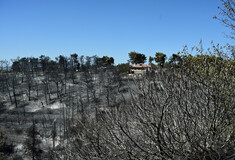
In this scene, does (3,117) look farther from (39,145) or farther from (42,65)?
(42,65)

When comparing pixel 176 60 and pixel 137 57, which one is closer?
pixel 176 60

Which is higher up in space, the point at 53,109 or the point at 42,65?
the point at 42,65

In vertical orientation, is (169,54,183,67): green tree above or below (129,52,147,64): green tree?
below

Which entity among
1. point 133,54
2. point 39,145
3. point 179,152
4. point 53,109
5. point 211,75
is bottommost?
point 39,145

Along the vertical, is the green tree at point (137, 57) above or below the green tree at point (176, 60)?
above

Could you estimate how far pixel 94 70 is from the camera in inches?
3381

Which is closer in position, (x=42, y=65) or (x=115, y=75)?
(x=115, y=75)

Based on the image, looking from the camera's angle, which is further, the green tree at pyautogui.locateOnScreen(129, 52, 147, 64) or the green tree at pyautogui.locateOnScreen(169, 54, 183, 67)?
the green tree at pyautogui.locateOnScreen(129, 52, 147, 64)

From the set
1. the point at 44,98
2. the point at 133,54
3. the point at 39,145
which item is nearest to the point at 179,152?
the point at 39,145

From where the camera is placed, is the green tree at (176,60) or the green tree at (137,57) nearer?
the green tree at (176,60)

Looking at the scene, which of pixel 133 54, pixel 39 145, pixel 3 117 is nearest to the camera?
pixel 39 145

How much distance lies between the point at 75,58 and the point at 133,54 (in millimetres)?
33684

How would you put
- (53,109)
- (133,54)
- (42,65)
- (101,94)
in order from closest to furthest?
1. (53,109)
2. (101,94)
3. (133,54)
4. (42,65)

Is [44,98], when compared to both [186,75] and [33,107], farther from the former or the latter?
[186,75]
